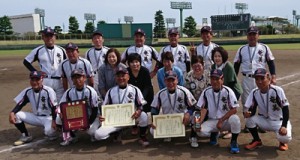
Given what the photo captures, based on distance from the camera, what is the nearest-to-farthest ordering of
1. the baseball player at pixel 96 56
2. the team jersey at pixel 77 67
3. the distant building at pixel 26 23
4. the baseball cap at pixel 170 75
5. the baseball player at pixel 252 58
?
1. the baseball cap at pixel 170 75
2. the baseball player at pixel 252 58
3. the team jersey at pixel 77 67
4. the baseball player at pixel 96 56
5. the distant building at pixel 26 23

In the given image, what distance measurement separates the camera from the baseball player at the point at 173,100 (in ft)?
17.0

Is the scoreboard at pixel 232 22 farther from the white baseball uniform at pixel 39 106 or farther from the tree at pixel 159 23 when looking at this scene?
the white baseball uniform at pixel 39 106

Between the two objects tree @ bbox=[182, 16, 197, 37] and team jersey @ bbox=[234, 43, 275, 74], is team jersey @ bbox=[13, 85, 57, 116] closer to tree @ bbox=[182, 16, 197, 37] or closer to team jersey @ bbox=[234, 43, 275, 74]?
team jersey @ bbox=[234, 43, 275, 74]

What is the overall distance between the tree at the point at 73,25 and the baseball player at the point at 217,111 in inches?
2878

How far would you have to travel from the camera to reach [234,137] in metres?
4.82

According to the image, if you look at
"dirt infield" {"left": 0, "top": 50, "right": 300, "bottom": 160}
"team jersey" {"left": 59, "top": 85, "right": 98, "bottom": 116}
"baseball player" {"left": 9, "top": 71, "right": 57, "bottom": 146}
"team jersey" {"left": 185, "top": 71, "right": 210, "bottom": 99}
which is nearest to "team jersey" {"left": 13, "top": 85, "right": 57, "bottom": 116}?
"baseball player" {"left": 9, "top": 71, "right": 57, "bottom": 146}

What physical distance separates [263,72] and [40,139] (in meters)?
3.97

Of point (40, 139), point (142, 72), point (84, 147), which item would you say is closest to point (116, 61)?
point (142, 72)

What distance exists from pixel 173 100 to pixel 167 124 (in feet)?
1.46

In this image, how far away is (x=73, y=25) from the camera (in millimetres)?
75500

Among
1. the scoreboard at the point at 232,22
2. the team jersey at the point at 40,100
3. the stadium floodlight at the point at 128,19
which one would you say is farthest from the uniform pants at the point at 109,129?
the stadium floodlight at the point at 128,19

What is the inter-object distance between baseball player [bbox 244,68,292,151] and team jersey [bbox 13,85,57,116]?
128 inches

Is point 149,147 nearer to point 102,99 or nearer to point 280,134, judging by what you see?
point 102,99

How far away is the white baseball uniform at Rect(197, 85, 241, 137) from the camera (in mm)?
4953
